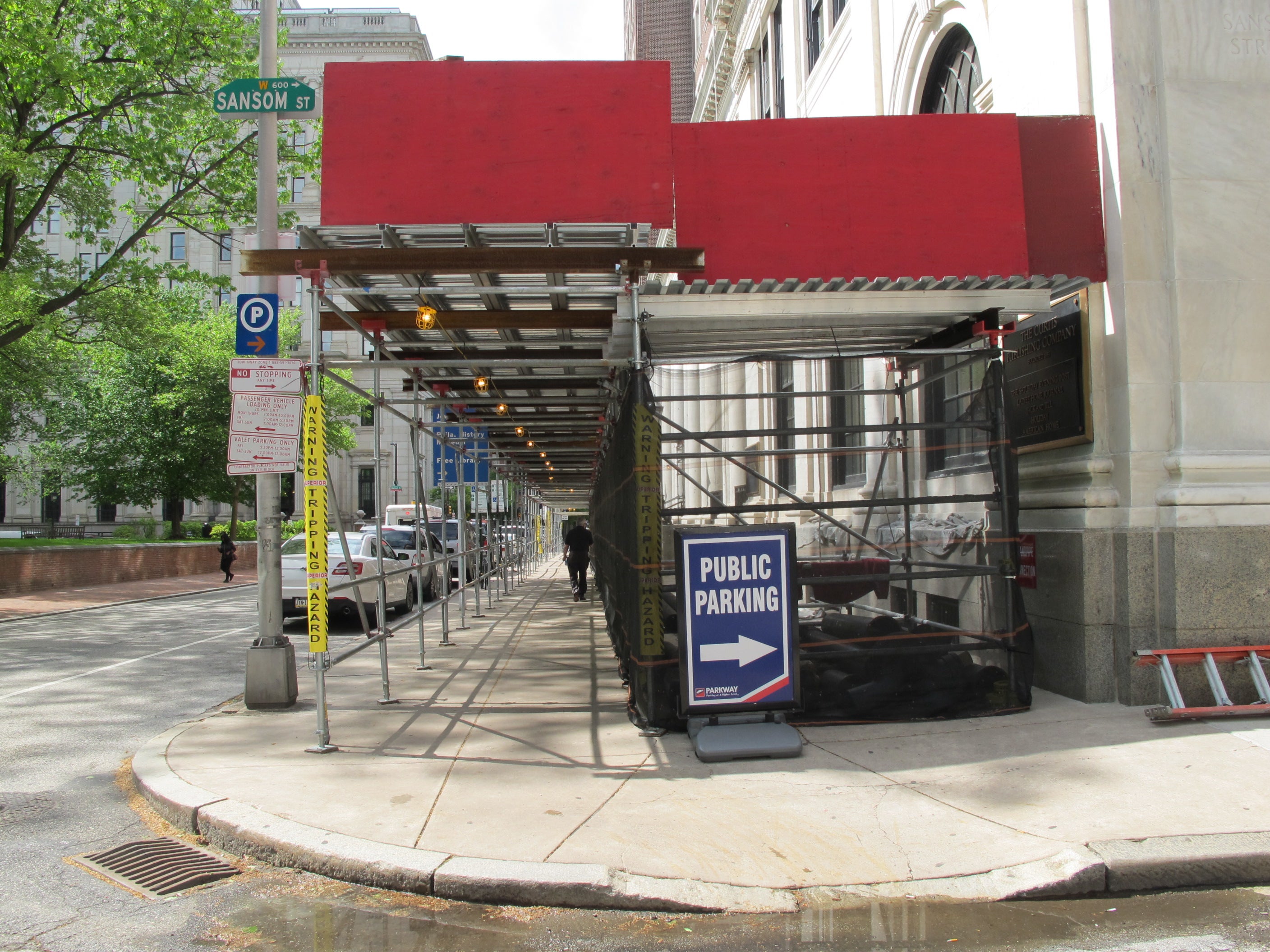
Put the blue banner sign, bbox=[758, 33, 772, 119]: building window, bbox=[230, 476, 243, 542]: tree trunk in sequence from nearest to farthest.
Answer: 1. the blue banner sign
2. bbox=[758, 33, 772, 119]: building window
3. bbox=[230, 476, 243, 542]: tree trunk

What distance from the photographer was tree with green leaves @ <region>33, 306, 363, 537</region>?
39.7m

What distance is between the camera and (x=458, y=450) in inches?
571

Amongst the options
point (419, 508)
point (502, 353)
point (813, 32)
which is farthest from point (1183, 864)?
point (813, 32)

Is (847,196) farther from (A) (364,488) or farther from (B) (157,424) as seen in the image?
(A) (364,488)

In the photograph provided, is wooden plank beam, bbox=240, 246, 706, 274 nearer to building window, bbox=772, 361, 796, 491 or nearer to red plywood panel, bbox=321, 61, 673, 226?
red plywood panel, bbox=321, 61, 673, 226

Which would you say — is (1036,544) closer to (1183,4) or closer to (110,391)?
(1183,4)

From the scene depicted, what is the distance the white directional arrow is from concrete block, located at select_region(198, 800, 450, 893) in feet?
8.17

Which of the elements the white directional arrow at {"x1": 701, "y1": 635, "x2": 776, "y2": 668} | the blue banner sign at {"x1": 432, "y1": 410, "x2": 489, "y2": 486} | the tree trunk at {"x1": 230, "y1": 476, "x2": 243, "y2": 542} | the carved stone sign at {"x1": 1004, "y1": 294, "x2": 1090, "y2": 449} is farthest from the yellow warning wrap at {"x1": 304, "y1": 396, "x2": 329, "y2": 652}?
the tree trunk at {"x1": 230, "y1": 476, "x2": 243, "y2": 542}

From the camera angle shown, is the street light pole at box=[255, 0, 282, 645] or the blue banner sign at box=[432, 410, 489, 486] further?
the blue banner sign at box=[432, 410, 489, 486]

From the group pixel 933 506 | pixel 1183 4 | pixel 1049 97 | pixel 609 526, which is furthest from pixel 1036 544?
pixel 609 526

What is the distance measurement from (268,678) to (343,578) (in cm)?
760

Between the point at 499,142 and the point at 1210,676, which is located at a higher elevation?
the point at 499,142

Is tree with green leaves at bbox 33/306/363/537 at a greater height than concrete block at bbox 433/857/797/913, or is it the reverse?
tree with green leaves at bbox 33/306/363/537

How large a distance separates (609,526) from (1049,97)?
7575mm
